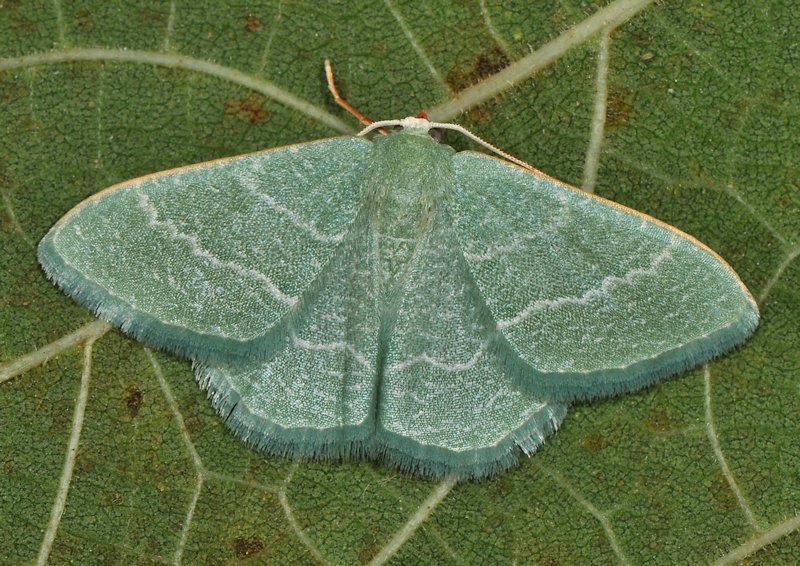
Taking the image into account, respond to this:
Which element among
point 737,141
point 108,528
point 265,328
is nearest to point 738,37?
point 737,141

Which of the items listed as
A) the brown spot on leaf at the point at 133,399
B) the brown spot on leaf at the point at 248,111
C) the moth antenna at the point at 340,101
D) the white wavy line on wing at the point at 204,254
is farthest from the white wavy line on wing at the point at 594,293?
the brown spot on leaf at the point at 133,399

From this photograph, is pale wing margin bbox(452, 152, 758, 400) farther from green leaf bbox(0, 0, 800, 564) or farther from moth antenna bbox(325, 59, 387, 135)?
moth antenna bbox(325, 59, 387, 135)

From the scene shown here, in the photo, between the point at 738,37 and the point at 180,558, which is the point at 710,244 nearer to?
the point at 738,37

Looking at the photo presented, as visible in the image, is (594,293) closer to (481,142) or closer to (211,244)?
(481,142)

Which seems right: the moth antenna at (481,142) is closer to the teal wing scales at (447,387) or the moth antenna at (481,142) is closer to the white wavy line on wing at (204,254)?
the teal wing scales at (447,387)

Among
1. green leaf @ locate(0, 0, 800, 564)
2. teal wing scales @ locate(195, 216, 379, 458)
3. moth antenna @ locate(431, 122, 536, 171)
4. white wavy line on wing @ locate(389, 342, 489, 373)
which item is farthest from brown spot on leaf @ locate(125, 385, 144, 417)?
moth antenna @ locate(431, 122, 536, 171)

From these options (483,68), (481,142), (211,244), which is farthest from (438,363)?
(483,68)

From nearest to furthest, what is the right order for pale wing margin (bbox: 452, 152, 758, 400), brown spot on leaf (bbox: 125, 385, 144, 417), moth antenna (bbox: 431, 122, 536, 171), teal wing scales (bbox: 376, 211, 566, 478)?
pale wing margin (bbox: 452, 152, 758, 400) < teal wing scales (bbox: 376, 211, 566, 478) < moth antenna (bbox: 431, 122, 536, 171) < brown spot on leaf (bbox: 125, 385, 144, 417)
